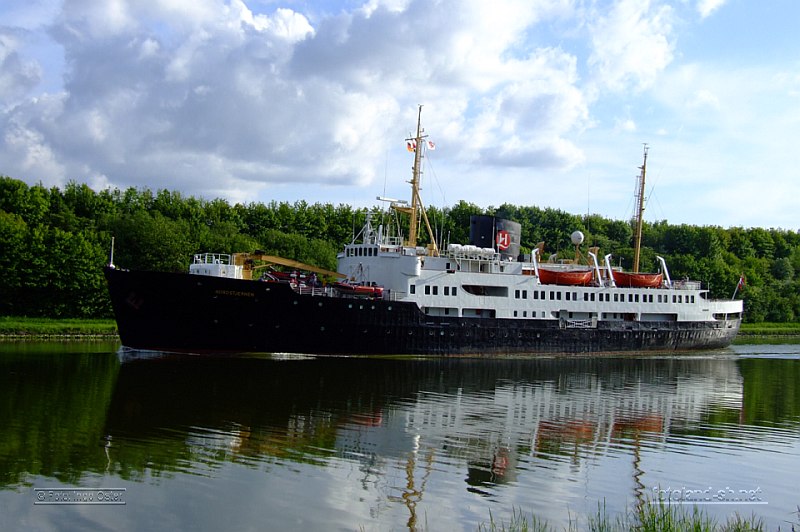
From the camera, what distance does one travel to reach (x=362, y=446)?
19562 millimetres

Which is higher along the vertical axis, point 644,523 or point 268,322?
point 268,322

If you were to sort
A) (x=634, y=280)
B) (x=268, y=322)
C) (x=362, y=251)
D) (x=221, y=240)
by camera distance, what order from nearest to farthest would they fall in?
(x=268, y=322) → (x=362, y=251) → (x=634, y=280) → (x=221, y=240)

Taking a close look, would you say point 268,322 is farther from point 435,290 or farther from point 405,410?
point 405,410

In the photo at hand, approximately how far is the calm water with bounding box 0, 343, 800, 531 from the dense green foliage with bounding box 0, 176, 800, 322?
19.4m

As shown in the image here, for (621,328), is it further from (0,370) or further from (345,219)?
(345,219)

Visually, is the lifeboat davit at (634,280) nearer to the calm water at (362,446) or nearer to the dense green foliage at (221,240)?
the calm water at (362,446)

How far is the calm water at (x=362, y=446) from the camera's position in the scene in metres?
14.4

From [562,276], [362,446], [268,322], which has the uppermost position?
[562,276]

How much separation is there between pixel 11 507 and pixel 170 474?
3241 millimetres

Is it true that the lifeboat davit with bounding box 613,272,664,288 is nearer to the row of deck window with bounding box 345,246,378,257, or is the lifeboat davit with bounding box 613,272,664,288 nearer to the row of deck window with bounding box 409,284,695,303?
the row of deck window with bounding box 409,284,695,303

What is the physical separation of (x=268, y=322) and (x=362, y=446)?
17.8m

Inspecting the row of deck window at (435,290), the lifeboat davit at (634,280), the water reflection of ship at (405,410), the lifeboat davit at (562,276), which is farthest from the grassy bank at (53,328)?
the lifeboat davit at (634,280)

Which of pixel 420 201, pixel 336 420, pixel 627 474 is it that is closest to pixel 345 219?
pixel 420 201

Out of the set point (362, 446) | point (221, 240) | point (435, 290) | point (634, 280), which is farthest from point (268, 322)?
point (221, 240)
